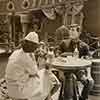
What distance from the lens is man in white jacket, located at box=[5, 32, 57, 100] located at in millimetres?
2174

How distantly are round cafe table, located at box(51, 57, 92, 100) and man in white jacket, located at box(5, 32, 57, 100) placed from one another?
31 cm

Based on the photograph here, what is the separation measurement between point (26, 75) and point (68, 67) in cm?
61

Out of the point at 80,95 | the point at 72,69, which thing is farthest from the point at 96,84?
the point at 72,69

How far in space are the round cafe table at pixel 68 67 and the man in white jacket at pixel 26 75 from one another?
1.01 feet

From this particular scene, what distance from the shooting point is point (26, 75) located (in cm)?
224

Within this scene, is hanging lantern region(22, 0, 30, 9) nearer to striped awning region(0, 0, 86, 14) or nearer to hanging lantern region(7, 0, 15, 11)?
striped awning region(0, 0, 86, 14)

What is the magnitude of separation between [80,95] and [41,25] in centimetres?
138

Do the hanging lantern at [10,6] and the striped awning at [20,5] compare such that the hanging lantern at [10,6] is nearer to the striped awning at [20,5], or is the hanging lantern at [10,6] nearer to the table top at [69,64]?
the striped awning at [20,5]

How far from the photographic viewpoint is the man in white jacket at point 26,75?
217cm

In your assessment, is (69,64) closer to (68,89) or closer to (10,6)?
(68,89)

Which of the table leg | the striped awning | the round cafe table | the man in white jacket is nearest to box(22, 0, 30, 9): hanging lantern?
the striped awning

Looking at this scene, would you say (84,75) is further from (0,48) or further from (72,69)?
(0,48)

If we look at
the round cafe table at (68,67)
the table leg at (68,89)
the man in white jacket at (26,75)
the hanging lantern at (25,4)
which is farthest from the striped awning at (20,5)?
the man in white jacket at (26,75)

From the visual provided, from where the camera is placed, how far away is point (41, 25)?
3.91m
